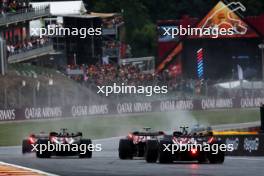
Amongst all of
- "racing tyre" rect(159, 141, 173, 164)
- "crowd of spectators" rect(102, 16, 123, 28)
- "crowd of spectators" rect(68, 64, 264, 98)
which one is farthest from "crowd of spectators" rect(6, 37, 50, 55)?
"racing tyre" rect(159, 141, 173, 164)

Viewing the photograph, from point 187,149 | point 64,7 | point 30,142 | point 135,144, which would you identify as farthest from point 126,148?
point 64,7

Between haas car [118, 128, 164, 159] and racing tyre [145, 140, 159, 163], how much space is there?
2790mm

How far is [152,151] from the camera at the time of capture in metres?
35.8

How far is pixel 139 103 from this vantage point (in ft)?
242

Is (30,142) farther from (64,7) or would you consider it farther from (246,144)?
(64,7)

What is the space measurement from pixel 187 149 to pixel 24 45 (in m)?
38.4

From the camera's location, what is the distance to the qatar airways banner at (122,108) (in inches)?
2603

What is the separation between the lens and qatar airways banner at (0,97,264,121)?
66125mm

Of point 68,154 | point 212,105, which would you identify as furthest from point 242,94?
point 68,154

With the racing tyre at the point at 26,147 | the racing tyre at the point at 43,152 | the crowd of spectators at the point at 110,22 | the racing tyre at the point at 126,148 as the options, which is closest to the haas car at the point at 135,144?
the racing tyre at the point at 126,148

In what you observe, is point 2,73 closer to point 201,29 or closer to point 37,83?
point 37,83

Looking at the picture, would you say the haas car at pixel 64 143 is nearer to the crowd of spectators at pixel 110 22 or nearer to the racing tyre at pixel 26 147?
the racing tyre at pixel 26 147

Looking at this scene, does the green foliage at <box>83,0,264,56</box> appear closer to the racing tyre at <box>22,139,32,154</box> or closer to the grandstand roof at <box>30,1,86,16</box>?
the grandstand roof at <box>30,1,86,16</box>

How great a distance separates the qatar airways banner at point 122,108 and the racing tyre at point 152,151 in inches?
1199
